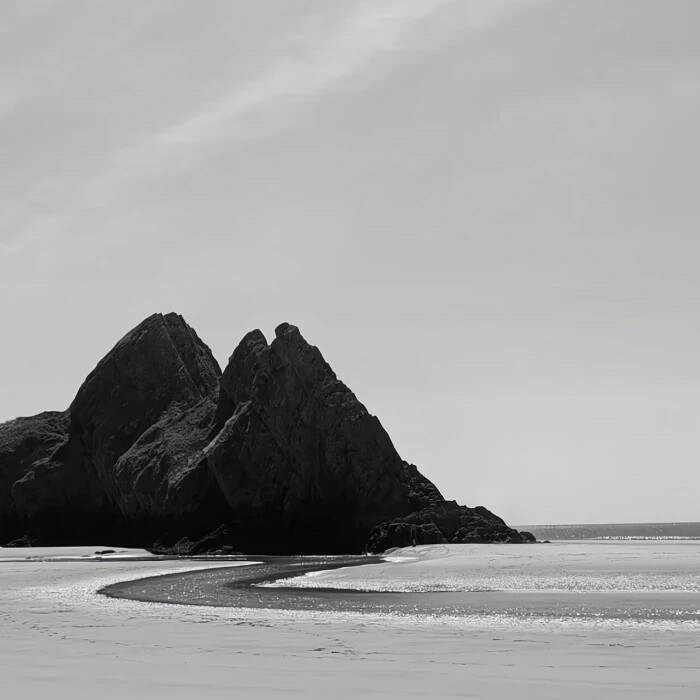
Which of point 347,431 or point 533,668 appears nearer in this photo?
point 533,668

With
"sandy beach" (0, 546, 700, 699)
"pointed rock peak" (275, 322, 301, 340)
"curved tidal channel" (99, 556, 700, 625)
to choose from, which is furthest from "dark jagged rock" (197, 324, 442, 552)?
"sandy beach" (0, 546, 700, 699)

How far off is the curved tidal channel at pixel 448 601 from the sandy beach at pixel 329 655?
Result: 1.23 metres

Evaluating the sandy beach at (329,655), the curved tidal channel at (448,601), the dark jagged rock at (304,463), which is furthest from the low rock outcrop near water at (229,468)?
the sandy beach at (329,655)

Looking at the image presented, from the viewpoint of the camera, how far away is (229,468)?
71438 mm

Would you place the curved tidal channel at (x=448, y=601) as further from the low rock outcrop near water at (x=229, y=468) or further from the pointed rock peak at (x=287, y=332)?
the pointed rock peak at (x=287, y=332)

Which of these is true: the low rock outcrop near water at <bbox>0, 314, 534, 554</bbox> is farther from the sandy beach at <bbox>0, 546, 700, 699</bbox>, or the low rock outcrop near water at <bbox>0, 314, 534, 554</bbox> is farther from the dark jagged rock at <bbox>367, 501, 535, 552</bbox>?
the sandy beach at <bbox>0, 546, 700, 699</bbox>

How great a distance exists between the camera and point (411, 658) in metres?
14.2

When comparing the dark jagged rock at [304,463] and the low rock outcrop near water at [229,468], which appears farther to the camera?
the dark jagged rock at [304,463]

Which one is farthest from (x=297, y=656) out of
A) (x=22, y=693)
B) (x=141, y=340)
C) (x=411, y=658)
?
(x=141, y=340)

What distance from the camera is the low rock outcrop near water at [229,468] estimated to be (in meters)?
68.2

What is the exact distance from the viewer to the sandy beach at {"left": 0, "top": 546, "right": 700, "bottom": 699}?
11.6 meters

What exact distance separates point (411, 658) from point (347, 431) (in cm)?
5581

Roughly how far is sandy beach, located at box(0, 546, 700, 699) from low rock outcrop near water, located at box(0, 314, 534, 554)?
139 feet

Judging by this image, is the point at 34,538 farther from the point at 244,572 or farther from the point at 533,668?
the point at 533,668
